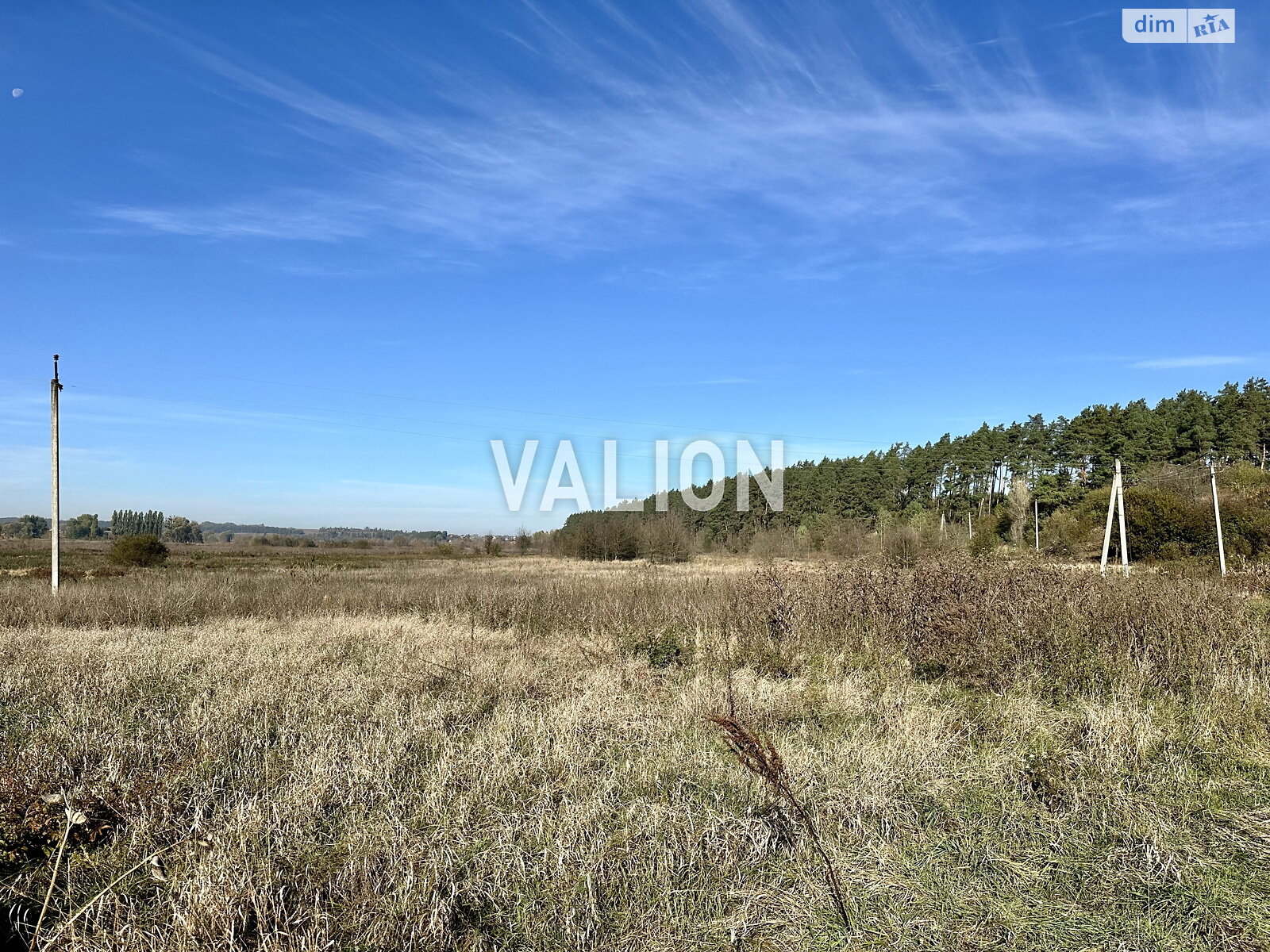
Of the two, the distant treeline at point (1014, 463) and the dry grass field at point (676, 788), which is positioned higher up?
the distant treeline at point (1014, 463)

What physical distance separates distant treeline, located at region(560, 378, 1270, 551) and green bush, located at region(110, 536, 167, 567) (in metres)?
28.1

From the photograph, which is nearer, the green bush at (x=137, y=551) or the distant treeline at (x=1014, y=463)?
the green bush at (x=137, y=551)

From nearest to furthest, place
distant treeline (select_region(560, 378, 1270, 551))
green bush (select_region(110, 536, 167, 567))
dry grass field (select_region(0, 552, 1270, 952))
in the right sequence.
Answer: dry grass field (select_region(0, 552, 1270, 952)) < green bush (select_region(110, 536, 167, 567)) < distant treeline (select_region(560, 378, 1270, 551))

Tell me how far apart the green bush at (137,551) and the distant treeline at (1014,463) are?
28143 mm

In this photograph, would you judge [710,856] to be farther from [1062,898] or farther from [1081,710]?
[1081,710]

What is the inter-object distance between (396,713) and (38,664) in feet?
17.5

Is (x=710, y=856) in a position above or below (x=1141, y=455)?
below

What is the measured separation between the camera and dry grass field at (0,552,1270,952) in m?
3.07

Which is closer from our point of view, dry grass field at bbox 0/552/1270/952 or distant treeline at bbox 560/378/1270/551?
dry grass field at bbox 0/552/1270/952

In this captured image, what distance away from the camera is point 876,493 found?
61469 millimetres

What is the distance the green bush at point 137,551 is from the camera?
35062 mm

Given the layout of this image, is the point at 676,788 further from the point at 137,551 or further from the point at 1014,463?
the point at 1014,463

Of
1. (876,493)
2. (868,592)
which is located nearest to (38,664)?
(868,592)

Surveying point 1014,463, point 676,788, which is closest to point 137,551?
point 676,788
